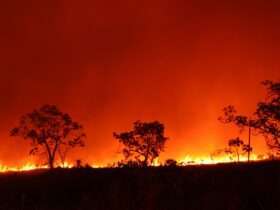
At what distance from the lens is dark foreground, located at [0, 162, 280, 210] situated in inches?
643

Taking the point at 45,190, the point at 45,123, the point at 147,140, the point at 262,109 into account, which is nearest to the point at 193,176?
the point at 45,190

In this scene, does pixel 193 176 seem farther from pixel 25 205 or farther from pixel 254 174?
pixel 25 205

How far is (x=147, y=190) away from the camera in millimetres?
17641

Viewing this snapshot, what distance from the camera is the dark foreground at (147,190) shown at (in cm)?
1634

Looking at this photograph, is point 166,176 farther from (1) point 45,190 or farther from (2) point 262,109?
(2) point 262,109

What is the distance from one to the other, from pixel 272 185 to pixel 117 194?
4.95 metres

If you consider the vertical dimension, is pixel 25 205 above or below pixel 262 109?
below

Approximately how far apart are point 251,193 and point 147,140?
1459 inches

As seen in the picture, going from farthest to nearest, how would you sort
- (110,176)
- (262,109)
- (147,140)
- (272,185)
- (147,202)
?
1. (147,140)
2. (262,109)
3. (110,176)
4. (272,185)
5. (147,202)

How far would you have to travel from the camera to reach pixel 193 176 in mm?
19359

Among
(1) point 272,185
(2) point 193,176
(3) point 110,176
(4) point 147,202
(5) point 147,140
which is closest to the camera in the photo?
(4) point 147,202

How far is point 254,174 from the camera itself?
1948 centimetres

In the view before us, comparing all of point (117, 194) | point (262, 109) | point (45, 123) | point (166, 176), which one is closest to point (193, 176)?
point (166, 176)

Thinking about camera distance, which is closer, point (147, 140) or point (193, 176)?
point (193, 176)
